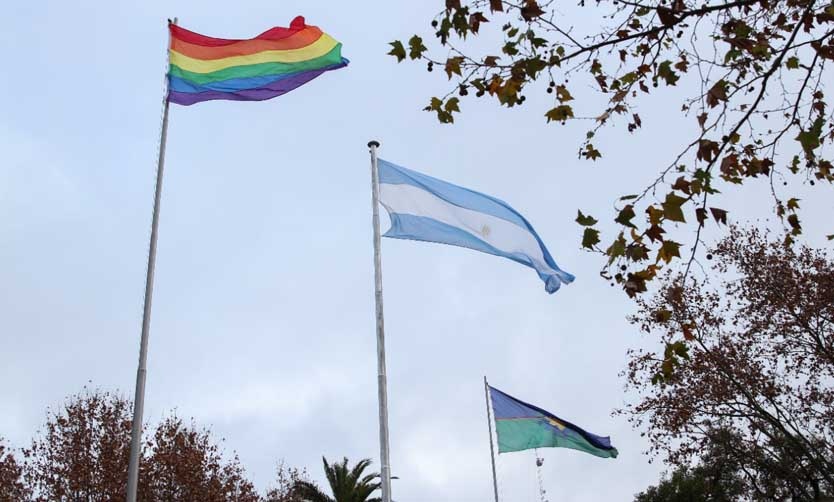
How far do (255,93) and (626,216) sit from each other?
35.9 feet

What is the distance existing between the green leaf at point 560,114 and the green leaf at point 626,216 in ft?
4.09

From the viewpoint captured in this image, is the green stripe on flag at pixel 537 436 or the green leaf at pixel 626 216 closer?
the green leaf at pixel 626 216

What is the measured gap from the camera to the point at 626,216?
628 centimetres

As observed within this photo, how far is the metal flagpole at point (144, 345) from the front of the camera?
1266 centimetres

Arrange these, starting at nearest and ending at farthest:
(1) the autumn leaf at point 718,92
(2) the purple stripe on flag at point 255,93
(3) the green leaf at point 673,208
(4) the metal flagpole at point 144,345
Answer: (3) the green leaf at point 673,208 < (1) the autumn leaf at point 718,92 < (4) the metal flagpole at point 144,345 < (2) the purple stripe on flag at point 255,93

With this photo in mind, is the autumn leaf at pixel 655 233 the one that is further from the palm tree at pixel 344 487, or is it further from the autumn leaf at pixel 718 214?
the palm tree at pixel 344 487

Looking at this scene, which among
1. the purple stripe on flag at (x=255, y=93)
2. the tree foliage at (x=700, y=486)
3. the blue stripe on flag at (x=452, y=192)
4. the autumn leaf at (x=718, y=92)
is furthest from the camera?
the tree foliage at (x=700, y=486)

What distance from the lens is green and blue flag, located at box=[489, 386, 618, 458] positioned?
23078 millimetres

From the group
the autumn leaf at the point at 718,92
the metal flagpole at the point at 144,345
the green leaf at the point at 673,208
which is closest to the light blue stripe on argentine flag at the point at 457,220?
the metal flagpole at the point at 144,345

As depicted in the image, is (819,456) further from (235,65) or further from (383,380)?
(235,65)

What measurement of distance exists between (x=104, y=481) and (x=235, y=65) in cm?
1633

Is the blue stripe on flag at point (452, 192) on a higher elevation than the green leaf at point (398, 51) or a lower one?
higher

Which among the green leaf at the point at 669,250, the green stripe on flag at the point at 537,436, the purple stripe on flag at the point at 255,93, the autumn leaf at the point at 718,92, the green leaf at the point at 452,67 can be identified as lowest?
the green leaf at the point at 669,250

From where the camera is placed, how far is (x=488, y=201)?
1698 centimetres
